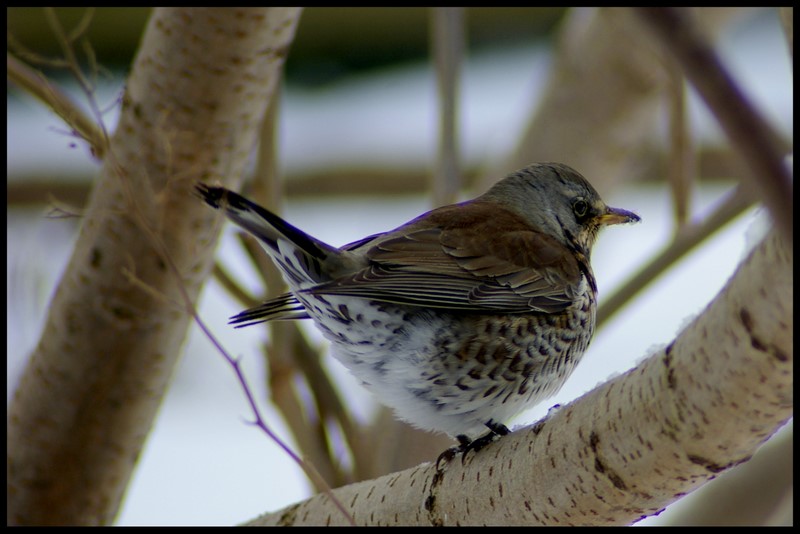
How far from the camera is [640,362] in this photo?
5.26 ft

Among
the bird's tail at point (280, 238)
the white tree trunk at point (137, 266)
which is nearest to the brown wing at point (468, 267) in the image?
the bird's tail at point (280, 238)

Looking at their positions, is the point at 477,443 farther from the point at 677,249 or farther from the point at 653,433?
the point at 677,249

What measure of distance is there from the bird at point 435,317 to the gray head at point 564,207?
0.48 m

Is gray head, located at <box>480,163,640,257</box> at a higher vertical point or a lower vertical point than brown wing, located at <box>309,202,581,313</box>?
higher

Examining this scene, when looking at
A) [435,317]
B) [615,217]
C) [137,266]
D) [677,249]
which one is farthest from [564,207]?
[137,266]

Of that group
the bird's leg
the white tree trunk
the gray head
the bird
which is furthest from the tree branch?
the gray head

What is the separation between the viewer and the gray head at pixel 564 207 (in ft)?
10.9

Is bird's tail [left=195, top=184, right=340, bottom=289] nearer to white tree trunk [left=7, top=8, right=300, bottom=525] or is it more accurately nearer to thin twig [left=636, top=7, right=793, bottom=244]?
white tree trunk [left=7, top=8, right=300, bottom=525]

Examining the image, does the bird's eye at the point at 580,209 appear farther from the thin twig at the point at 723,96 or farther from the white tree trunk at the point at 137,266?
the thin twig at the point at 723,96

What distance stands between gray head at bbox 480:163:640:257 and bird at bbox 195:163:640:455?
48 cm

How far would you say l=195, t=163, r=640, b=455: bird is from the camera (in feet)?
8.09

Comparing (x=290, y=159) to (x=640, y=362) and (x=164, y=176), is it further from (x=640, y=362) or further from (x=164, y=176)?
(x=640, y=362)

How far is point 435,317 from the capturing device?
2510 mm

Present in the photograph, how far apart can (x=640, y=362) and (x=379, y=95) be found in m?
4.61
